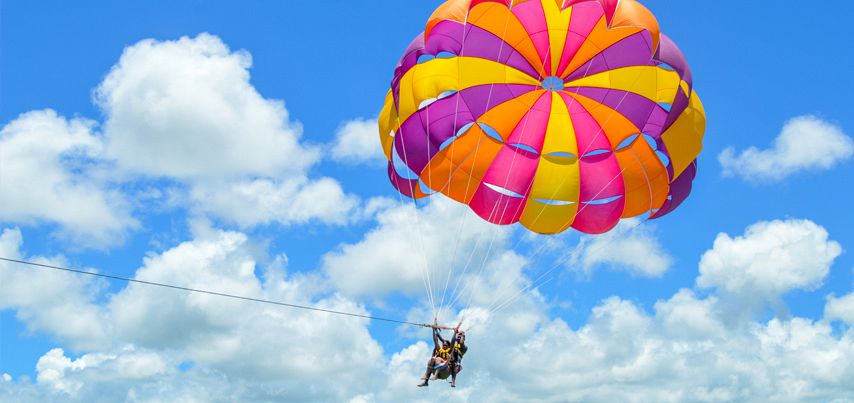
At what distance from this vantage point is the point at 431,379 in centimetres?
1538

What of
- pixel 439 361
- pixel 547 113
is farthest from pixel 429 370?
pixel 547 113

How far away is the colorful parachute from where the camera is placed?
54.7 ft

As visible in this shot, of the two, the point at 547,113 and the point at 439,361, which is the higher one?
the point at 547,113

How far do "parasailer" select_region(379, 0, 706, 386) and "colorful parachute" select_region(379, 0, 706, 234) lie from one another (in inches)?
0.9

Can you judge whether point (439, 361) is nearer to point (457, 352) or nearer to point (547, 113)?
Answer: point (457, 352)

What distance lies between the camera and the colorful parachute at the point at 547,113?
1669 cm

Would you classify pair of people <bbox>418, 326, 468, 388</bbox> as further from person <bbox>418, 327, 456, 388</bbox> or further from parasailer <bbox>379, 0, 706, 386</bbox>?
parasailer <bbox>379, 0, 706, 386</bbox>

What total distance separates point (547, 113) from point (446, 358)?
5247 mm

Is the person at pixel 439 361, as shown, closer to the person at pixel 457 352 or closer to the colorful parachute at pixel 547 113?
the person at pixel 457 352

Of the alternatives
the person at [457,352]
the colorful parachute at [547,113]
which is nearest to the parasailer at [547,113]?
the colorful parachute at [547,113]

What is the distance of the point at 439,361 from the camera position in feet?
50.3

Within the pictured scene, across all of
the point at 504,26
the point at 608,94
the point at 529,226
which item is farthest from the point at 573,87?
the point at 529,226

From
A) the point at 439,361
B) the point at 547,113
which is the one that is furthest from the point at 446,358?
the point at 547,113

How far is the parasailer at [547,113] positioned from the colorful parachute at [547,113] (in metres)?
0.02
